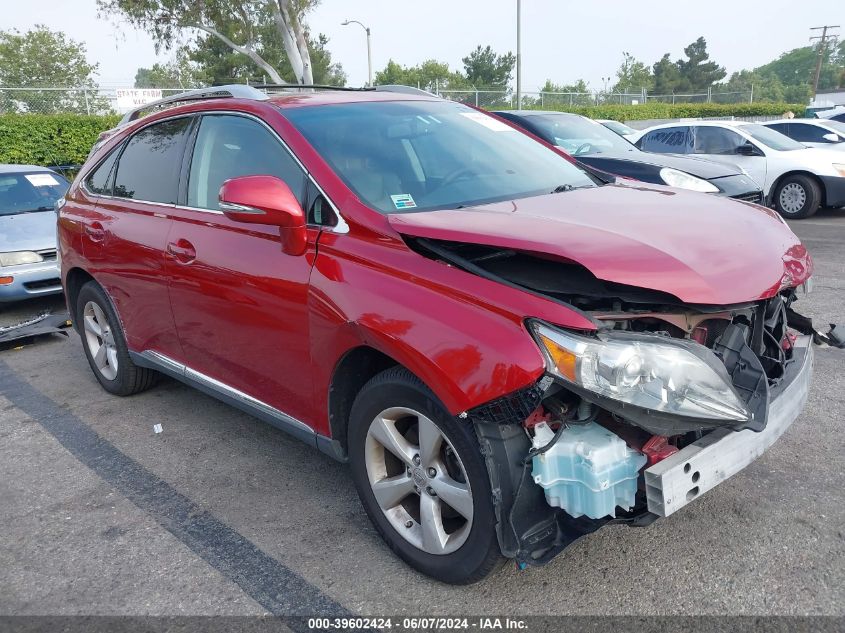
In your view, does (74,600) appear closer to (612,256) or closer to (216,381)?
(216,381)

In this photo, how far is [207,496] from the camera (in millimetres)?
3422

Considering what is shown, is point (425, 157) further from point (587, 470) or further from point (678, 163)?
point (678, 163)

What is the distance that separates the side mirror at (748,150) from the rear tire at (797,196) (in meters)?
0.62

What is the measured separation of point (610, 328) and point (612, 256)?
0.23 m

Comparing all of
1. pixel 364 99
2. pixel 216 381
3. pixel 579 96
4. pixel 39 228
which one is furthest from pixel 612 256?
pixel 579 96

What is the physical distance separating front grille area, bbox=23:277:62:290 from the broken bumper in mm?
6640

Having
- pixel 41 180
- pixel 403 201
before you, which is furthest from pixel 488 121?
pixel 41 180

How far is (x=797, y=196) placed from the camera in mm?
11289

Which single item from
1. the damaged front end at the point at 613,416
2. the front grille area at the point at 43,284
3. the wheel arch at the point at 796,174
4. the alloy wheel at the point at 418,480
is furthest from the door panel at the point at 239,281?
the wheel arch at the point at 796,174

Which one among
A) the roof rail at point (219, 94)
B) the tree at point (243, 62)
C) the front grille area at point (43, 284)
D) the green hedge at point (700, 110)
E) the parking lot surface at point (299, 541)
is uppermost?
the tree at point (243, 62)

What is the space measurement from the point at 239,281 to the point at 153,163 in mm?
1420

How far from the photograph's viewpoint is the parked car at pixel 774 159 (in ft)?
36.3

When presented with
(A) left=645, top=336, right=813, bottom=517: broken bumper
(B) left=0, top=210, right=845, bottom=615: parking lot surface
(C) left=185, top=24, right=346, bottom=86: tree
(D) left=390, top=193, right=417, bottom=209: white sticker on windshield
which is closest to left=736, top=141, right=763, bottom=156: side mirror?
(B) left=0, top=210, right=845, bottom=615: parking lot surface

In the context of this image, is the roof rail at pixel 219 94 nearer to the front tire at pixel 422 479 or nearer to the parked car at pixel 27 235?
the front tire at pixel 422 479
